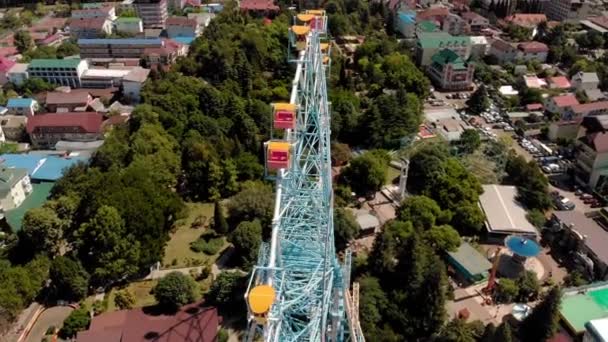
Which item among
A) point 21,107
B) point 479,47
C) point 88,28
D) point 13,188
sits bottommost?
point 13,188

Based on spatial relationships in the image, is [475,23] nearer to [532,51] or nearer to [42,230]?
[532,51]

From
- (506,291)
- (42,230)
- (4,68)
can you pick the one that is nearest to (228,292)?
(42,230)

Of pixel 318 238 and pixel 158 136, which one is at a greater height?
pixel 318 238

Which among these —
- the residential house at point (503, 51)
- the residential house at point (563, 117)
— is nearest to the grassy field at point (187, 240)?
the residential house at point (563, 117)

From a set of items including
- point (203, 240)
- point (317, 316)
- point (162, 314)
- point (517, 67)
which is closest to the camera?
point (317, 316)

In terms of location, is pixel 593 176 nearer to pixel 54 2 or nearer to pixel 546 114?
pixel 546 114

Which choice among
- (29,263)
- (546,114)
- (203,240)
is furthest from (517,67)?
(29,263)

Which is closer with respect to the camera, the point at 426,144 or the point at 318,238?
the point at 318,238
